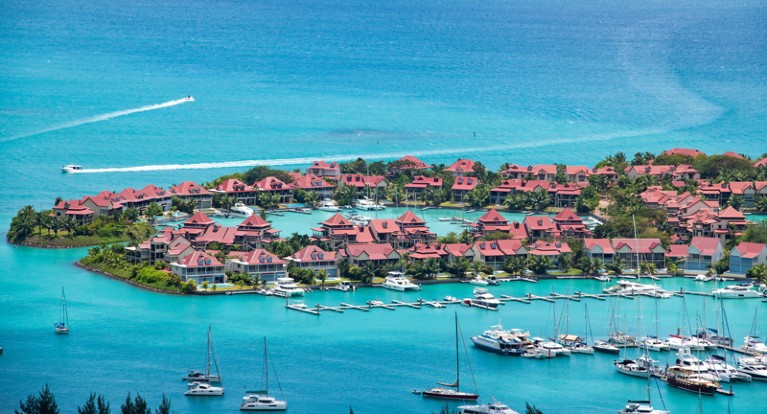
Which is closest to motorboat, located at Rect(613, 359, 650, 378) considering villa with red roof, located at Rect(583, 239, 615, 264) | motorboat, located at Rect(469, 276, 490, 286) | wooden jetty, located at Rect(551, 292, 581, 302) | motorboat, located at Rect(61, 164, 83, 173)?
wooden jetty, located at Rect(551, 292, 581, 302)

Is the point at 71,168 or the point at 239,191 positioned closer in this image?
the point at 239,191

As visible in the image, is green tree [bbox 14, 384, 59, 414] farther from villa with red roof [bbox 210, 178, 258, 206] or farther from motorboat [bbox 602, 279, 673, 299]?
villa with red roof [bbox 210, 178, 258, 206]

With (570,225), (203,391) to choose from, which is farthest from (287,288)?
(570,225)

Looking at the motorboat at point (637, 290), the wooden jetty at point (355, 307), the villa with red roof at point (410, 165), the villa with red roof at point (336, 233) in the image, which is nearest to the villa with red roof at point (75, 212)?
the villa with red roof at point (336, 233)

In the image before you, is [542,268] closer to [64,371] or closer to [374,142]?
[64,371]

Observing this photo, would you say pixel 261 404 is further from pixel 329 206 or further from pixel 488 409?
pixel 329 206

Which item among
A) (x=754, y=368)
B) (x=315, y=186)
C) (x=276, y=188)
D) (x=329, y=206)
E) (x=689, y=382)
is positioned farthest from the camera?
(x=315, y=186)

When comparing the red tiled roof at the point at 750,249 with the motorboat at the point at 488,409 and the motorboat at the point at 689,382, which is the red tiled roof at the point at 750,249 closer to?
the motorboat at the point at 689,382
